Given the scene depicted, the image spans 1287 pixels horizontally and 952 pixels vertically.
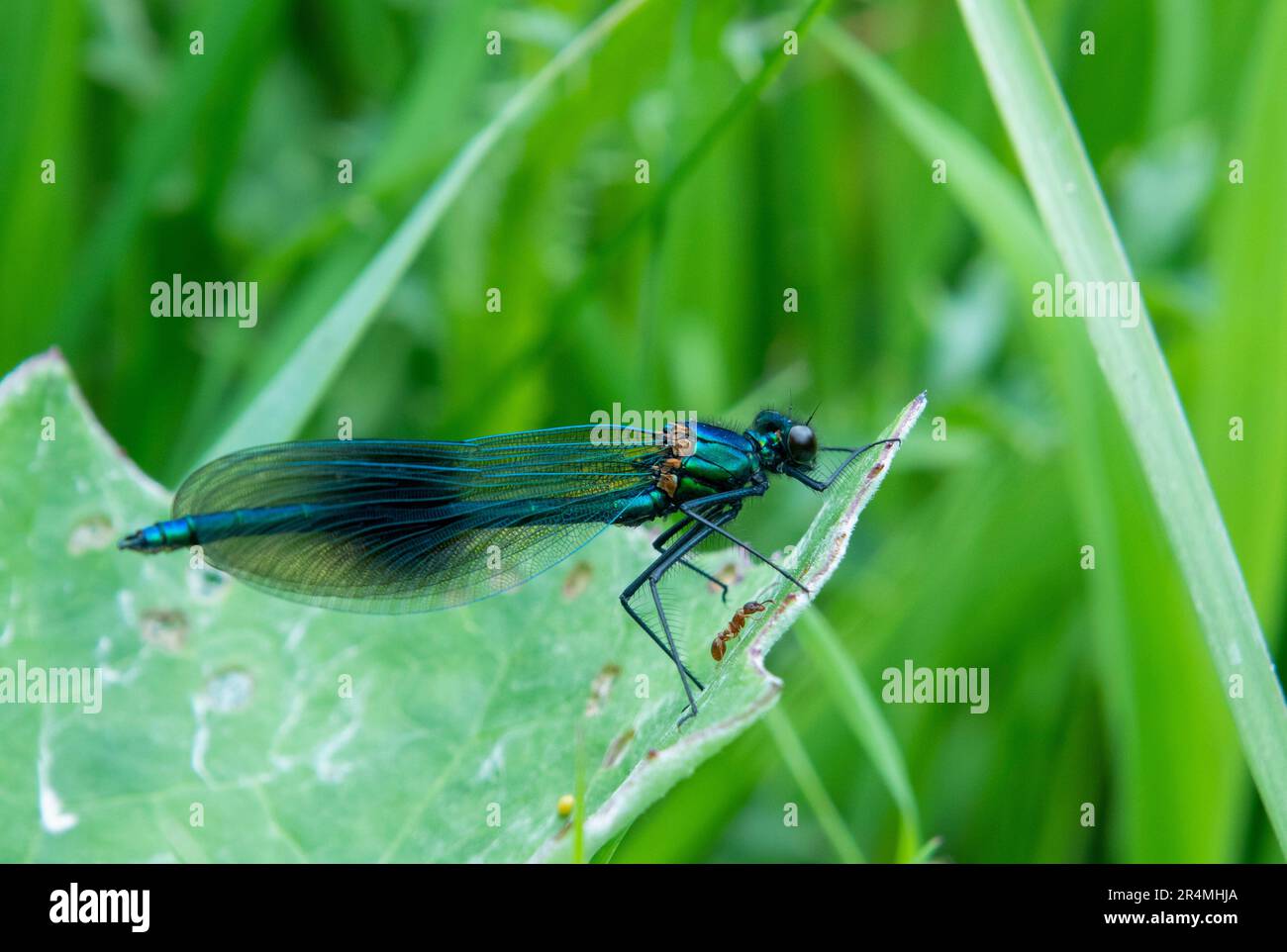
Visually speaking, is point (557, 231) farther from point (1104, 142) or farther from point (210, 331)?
point (1104, 142)

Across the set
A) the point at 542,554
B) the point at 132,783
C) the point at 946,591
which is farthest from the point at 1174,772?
the point at 132,783

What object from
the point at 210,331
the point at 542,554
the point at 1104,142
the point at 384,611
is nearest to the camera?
the point at 384,611

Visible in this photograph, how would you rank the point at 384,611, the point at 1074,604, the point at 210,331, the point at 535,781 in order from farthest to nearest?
the point at 210,331 → the point at 1074,604 → the point at 384,611 → the point at 535,781

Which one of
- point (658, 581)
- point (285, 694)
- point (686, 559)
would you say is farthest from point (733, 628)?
point (285, 694)

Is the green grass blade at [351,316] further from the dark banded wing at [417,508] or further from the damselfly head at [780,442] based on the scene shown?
the damselfly head at [780,442]

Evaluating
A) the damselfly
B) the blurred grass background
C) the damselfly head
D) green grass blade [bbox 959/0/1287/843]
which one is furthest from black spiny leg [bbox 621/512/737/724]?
green grass blade [bbox 959/0/1287/843]

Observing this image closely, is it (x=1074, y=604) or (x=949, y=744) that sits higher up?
(x=1074, y=604)
